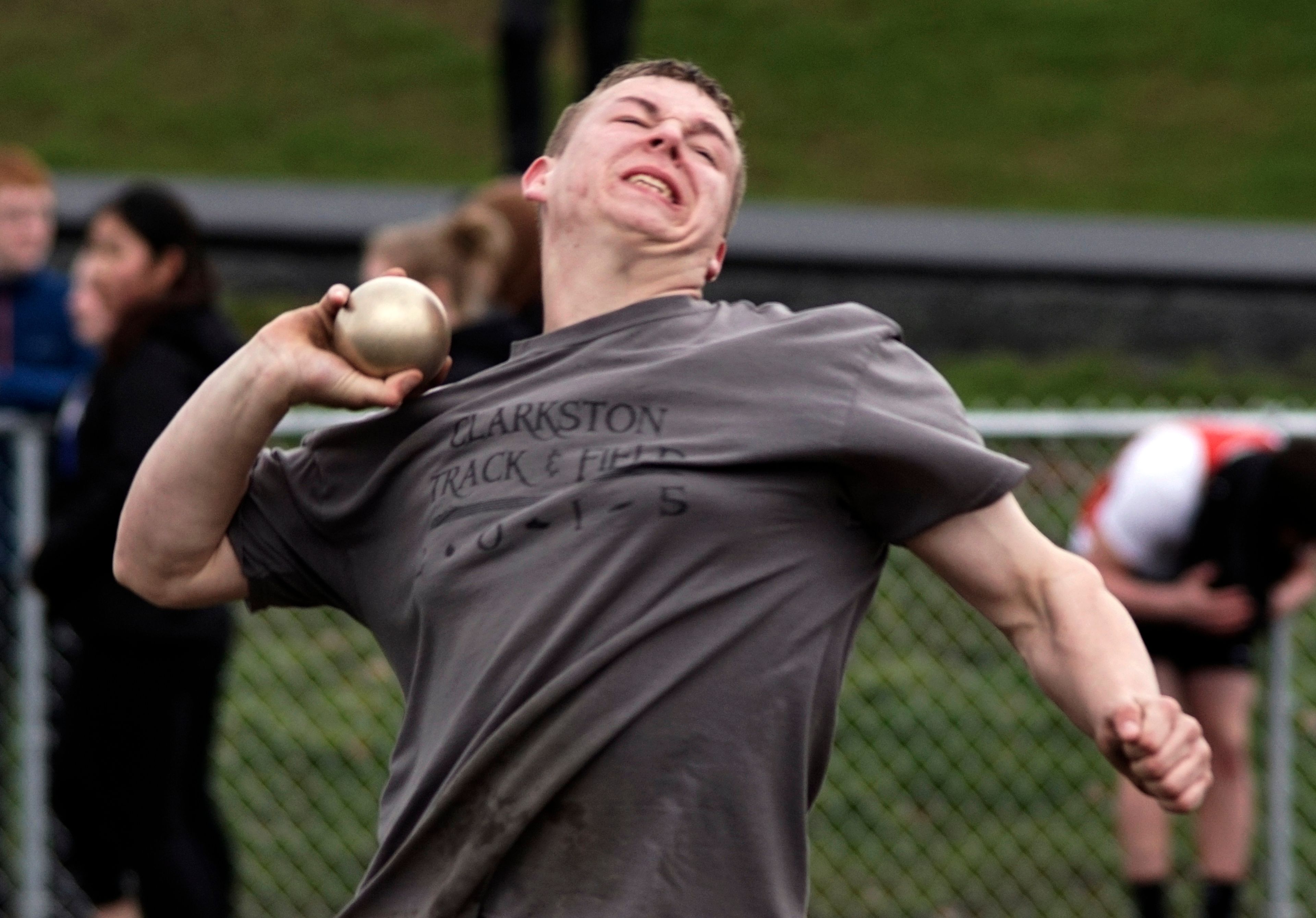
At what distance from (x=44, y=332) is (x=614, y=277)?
3544mm

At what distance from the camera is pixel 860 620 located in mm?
2213

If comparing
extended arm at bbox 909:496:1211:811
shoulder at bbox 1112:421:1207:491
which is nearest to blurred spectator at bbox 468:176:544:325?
shoulder at bbox 1112:421:1207:491

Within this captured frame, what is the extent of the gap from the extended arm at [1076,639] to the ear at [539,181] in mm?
654

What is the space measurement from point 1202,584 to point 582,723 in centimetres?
332

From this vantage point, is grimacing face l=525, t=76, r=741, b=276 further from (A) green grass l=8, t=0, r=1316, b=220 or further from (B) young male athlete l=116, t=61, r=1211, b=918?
(A) green grass l=8, t=0, r=1316, b=220

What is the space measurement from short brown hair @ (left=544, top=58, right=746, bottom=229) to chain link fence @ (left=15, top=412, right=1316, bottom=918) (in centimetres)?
312

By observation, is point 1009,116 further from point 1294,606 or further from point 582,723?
point 582,723

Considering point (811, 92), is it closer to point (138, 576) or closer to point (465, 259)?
point (465, 259)

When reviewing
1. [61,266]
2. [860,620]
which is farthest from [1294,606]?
[61,266]

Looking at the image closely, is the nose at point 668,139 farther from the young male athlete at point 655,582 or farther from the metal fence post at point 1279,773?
the metal fence post at point 1279,773

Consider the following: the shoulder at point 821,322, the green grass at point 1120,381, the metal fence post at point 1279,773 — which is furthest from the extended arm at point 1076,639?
the green grass at point 1120,381

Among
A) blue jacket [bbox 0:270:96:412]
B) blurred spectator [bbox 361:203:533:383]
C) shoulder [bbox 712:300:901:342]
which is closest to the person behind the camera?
shoulder [bbox 712:300:901:342]

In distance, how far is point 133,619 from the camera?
4.35 m

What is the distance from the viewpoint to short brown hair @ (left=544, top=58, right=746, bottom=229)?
7.84ft
